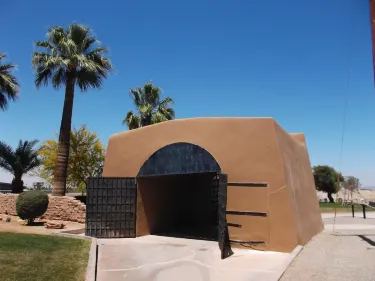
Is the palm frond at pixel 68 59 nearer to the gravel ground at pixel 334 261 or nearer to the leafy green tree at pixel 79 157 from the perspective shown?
the leafy green tree at pixel 79 157

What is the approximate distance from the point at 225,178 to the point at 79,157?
63.8 feet

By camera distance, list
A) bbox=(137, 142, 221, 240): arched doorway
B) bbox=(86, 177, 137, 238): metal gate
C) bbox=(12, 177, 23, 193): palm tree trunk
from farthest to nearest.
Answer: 1. bbox=(12, 177, 23, 193): palm tree trunk
2. bbox=(86, 177, 137, 238): metal gate
3. bbox=(137, 142, 221, 240): arched doorway

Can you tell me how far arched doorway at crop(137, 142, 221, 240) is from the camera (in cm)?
1225

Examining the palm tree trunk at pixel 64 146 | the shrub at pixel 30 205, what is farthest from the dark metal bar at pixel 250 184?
the palm tree trunk at pixel 64 146

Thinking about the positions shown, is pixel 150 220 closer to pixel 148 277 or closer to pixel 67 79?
pixel 148 277

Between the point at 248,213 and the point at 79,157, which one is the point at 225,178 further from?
the point at 79,157

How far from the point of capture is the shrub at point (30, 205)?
15.7 metres

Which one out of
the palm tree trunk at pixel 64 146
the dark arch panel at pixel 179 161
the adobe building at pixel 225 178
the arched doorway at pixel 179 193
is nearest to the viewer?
the adobe building at pixel 225 178

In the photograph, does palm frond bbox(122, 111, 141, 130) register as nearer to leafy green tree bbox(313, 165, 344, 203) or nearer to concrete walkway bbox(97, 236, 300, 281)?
concrete walkway bbox(97, 236, 300, 281)

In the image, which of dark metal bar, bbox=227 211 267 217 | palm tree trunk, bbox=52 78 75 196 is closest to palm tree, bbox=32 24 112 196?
palm tree trunk, bbox=52 78 75 196

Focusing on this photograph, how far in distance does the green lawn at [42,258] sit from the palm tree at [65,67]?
28.8 feet

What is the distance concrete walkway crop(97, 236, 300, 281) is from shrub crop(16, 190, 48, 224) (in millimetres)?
5499

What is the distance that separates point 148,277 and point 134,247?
3814 millimetres

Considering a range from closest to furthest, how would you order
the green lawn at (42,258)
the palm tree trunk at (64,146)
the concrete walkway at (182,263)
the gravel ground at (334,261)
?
the green lawn at (42,258)
the gravel ground at (334,261)
the concrete walkway at (182,263)
the palm tree trunk at (64,146)
